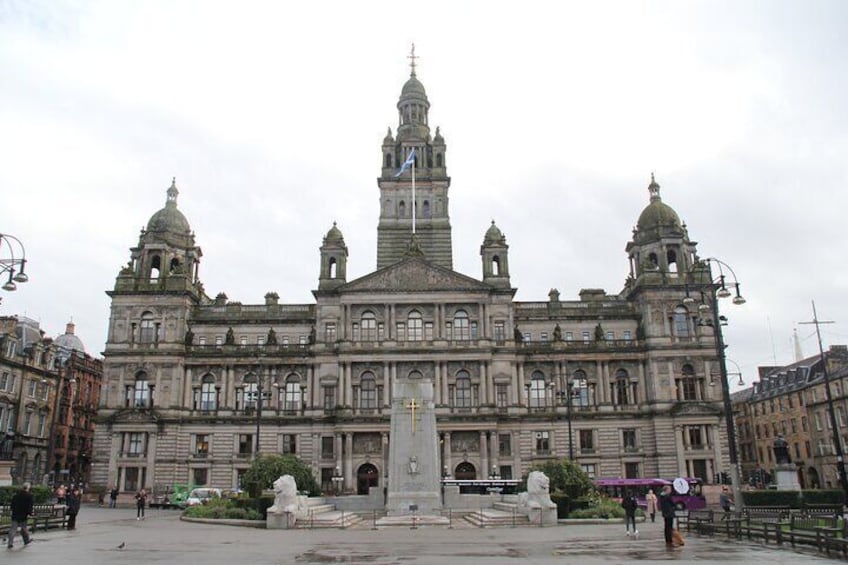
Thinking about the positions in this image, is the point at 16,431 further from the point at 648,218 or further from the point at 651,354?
the point at 648,218

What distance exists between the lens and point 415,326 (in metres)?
67.8

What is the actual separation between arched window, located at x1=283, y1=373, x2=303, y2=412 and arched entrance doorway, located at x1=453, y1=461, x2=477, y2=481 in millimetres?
15749

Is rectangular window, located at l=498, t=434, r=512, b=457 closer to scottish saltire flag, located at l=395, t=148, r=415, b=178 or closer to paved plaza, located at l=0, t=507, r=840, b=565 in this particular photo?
scottish saltire flag, located at l=395, t=148, r=415, b=178

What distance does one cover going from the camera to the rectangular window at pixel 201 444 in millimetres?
66188

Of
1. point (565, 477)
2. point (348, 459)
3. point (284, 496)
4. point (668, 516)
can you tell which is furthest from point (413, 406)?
point (348, 459)

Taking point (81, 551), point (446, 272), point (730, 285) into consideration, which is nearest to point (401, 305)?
point (446, 272)

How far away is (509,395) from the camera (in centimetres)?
6662

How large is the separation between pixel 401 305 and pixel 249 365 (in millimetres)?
15241

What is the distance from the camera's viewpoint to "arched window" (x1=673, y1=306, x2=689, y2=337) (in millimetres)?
68000

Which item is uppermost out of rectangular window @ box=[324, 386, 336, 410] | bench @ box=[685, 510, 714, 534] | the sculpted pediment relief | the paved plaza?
rectangular window @ box=[324, 386, 336, 410]

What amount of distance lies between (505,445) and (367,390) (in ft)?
43.8

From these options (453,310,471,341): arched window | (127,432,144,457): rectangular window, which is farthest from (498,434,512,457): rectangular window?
(127,432,144,457): rectangular window

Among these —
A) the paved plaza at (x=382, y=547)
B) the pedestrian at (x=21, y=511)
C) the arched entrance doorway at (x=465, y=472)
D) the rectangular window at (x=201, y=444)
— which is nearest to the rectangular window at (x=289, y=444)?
the rectangular window at (x=201, y=444)

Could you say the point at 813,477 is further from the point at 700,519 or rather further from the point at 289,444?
the point at 700,519
